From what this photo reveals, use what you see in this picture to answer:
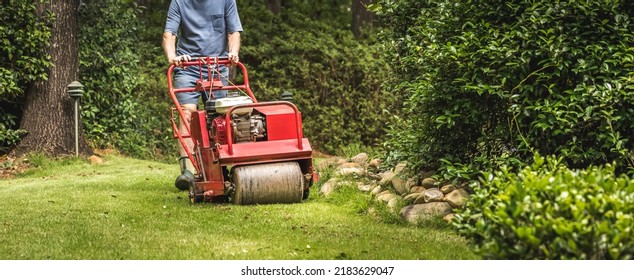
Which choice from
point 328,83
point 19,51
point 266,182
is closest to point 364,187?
point 266,182

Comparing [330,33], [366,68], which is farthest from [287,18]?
[366,68]

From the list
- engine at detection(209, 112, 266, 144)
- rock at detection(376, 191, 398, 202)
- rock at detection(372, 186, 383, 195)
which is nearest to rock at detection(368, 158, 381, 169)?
rock at detection(372, 186, 383, 195)

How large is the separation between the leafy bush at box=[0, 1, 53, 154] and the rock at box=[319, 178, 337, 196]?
5.06m

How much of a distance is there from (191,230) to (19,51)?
6489 millimetres

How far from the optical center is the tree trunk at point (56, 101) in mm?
11828

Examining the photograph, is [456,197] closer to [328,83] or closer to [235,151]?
[235,151]

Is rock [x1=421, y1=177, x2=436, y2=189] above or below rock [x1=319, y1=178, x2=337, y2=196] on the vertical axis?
above

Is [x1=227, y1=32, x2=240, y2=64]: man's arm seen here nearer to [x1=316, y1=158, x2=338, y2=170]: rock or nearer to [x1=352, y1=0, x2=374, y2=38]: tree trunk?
[x1=316, y1=158, x2=338, y2=170]: rock

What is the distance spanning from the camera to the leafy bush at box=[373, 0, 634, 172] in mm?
5895

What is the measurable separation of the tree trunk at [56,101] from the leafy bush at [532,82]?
21.4 feet

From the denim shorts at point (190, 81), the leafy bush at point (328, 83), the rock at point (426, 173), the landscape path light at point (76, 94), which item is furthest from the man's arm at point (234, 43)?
the leafy bush at point (328, 83)

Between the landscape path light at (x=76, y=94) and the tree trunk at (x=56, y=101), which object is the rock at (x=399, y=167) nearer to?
the landscape path light at (x=76, y=94)

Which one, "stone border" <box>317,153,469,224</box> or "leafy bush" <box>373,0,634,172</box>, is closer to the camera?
"leafy bush" <box>373,0,634,172</box>

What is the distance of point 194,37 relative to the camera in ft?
28.0
